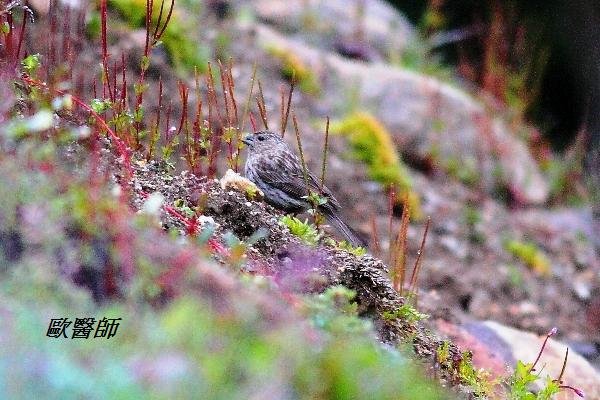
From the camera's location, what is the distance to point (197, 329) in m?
2.93

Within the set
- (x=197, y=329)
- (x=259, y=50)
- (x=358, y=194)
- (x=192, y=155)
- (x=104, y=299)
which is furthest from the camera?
(x=259, y=50)

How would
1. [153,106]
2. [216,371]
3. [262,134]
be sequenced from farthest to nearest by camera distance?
[153,106] < [262,134] < [216,371]

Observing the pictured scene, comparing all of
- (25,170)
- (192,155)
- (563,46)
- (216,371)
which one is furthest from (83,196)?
(563,46)

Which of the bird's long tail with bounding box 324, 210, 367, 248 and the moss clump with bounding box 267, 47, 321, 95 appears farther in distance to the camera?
the moss clump with bounding box 267, 47, 321, 95

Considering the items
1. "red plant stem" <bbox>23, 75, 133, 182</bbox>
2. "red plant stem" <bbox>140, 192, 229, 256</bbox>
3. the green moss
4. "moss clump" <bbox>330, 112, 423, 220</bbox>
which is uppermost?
"red plant stem" <bbox>23, 75, 133, 182</bbox>

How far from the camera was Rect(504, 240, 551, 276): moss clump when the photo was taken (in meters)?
10.1

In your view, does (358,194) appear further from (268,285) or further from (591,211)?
(268,285)

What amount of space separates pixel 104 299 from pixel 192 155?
6.24 ft

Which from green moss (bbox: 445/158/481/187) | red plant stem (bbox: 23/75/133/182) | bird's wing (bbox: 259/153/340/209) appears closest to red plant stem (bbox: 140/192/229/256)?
red plant stem (bbox: 23/75/133/182)

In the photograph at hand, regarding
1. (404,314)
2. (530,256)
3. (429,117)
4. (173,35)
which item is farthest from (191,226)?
(429,117)

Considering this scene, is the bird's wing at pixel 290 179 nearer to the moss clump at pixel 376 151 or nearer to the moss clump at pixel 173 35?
the moss clump at pixel 173 35

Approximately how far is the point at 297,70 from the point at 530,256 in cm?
320

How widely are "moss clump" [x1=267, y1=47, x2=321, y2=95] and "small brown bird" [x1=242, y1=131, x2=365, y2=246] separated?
4276 millimetres

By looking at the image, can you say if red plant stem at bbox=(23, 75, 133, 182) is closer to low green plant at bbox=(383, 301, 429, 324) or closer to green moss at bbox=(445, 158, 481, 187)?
low green plant at bbox=(383, 301, 429, 324)
